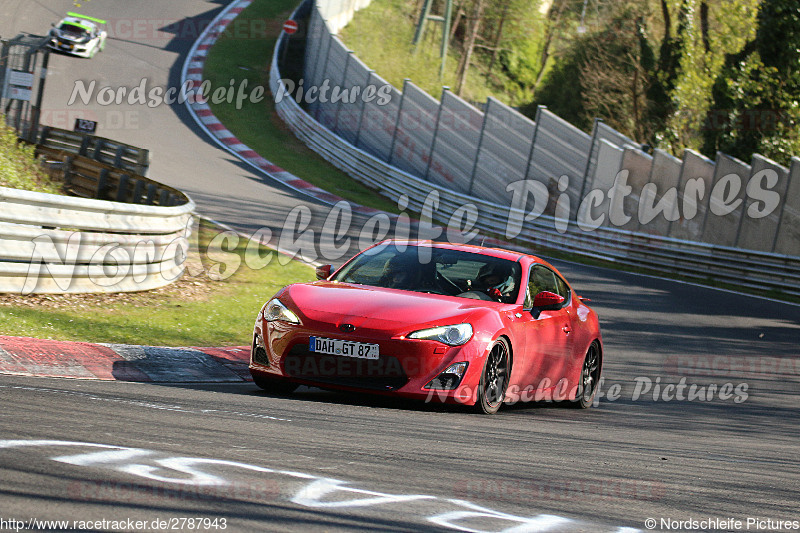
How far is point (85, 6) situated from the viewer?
4584 cm

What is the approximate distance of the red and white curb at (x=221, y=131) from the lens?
2795 cm

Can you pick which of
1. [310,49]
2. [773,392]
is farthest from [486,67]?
[773,392]

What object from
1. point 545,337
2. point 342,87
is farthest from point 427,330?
point 342,87

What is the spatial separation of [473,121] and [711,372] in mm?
19003

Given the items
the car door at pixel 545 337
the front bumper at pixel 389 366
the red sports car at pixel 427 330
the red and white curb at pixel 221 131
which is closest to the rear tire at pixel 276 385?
the red sports car at pixel 427 330

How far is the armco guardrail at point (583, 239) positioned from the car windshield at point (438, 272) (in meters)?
14.8

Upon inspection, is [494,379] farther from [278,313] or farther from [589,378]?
[589,378]

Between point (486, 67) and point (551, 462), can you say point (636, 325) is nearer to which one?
point (551, 462)

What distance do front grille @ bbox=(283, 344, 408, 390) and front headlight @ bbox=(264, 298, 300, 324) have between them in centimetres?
25

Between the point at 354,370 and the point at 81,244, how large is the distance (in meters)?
4.51

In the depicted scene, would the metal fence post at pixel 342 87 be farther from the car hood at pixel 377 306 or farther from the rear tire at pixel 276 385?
the rear tire at pixel 276 385

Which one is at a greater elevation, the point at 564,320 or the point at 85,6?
the point at 85,6

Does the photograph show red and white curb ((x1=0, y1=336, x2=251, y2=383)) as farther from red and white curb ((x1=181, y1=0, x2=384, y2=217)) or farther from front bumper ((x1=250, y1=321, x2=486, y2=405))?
red and white curb ((x1=181, y1=0, x2=384, y2=217))

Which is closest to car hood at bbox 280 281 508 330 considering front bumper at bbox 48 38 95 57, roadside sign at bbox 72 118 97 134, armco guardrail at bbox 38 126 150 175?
armco guardrail at bbox 38 126 150 175
